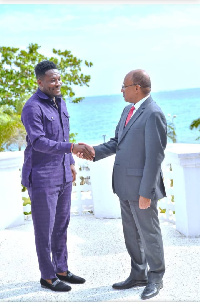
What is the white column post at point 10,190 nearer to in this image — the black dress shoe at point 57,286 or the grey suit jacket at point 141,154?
the black dress shoe at point 57,286

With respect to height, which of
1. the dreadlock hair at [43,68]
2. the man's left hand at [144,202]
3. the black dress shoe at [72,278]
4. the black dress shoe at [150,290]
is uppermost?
the dreadlock hair at [43,68]

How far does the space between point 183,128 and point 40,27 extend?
1678 cm

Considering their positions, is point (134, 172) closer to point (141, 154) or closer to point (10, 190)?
point (141, 154)

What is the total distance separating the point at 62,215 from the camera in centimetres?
392

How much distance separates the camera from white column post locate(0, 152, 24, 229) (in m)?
5.73

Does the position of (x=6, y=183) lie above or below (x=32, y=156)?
below

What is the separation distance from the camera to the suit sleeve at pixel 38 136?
352 centimetres

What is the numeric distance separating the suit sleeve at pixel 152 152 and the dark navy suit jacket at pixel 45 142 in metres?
0.56

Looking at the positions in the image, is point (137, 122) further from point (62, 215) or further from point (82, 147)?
point (62, 215)

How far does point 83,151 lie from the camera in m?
3.66

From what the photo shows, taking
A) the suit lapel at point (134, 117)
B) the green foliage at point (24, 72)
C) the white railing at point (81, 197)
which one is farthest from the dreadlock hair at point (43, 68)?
the green foliage at point (24, 72)

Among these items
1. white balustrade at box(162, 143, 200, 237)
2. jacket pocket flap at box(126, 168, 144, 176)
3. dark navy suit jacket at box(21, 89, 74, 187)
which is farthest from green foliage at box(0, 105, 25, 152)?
jacket pocket flap at box(126, 168, 144, 176)

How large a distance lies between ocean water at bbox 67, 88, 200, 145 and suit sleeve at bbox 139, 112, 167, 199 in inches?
1268
